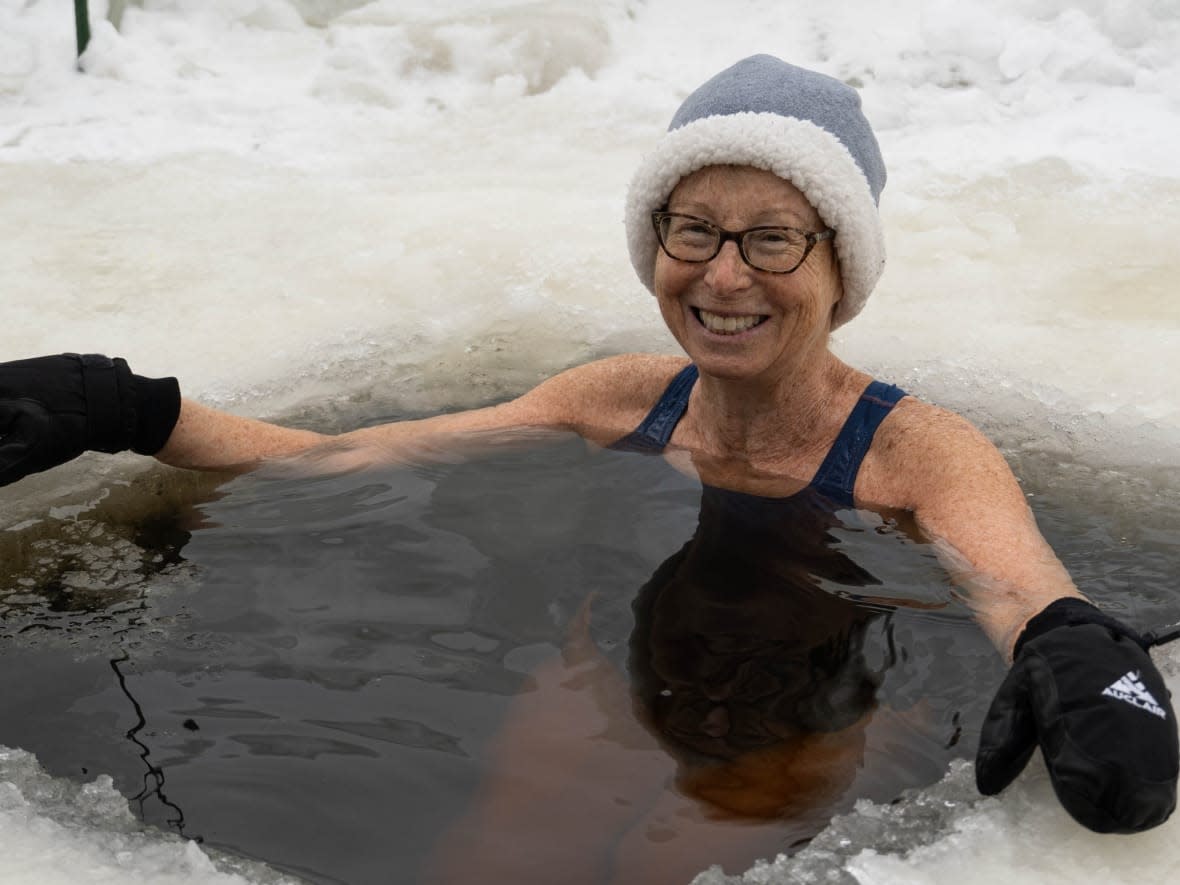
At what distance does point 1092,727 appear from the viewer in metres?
1.80

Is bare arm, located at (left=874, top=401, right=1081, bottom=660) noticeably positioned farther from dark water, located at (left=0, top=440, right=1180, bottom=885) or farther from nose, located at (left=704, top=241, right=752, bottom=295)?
nose, located at (left=704, top=241, right=752, bottom=295)

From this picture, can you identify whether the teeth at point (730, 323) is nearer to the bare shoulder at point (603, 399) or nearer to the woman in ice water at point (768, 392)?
the woman in ice water at point (768, 392)

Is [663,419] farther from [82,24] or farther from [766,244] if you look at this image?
[82,24]

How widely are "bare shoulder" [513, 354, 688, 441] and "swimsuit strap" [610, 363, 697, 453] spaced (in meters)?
0.03

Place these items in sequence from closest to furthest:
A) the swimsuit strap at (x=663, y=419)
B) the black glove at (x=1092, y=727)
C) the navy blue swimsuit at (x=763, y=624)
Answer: the black glove at (x=1092, y=727), the navy blue swimsuit at (x=763, y=624), the swimsuit strap at (x=663, y=419)

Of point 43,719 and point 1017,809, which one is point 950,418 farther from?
point 43,719

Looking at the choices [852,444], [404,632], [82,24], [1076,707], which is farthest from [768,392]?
[82,24]

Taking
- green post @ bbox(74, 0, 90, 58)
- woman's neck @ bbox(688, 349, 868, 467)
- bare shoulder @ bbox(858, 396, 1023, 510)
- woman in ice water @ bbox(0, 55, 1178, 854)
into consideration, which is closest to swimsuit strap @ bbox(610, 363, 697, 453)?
woman in ice water @ bbox(0, 55, 1178, 854)

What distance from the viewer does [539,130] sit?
17.6 ft

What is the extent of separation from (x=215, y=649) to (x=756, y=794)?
1.04 metres

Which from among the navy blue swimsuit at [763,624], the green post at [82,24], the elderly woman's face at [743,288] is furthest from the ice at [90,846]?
the green post at [82,24]

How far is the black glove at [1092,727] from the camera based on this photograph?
1785mm

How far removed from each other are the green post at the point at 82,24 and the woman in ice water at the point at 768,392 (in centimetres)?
302

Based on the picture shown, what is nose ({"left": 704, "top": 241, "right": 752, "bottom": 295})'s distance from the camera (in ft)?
8.55
